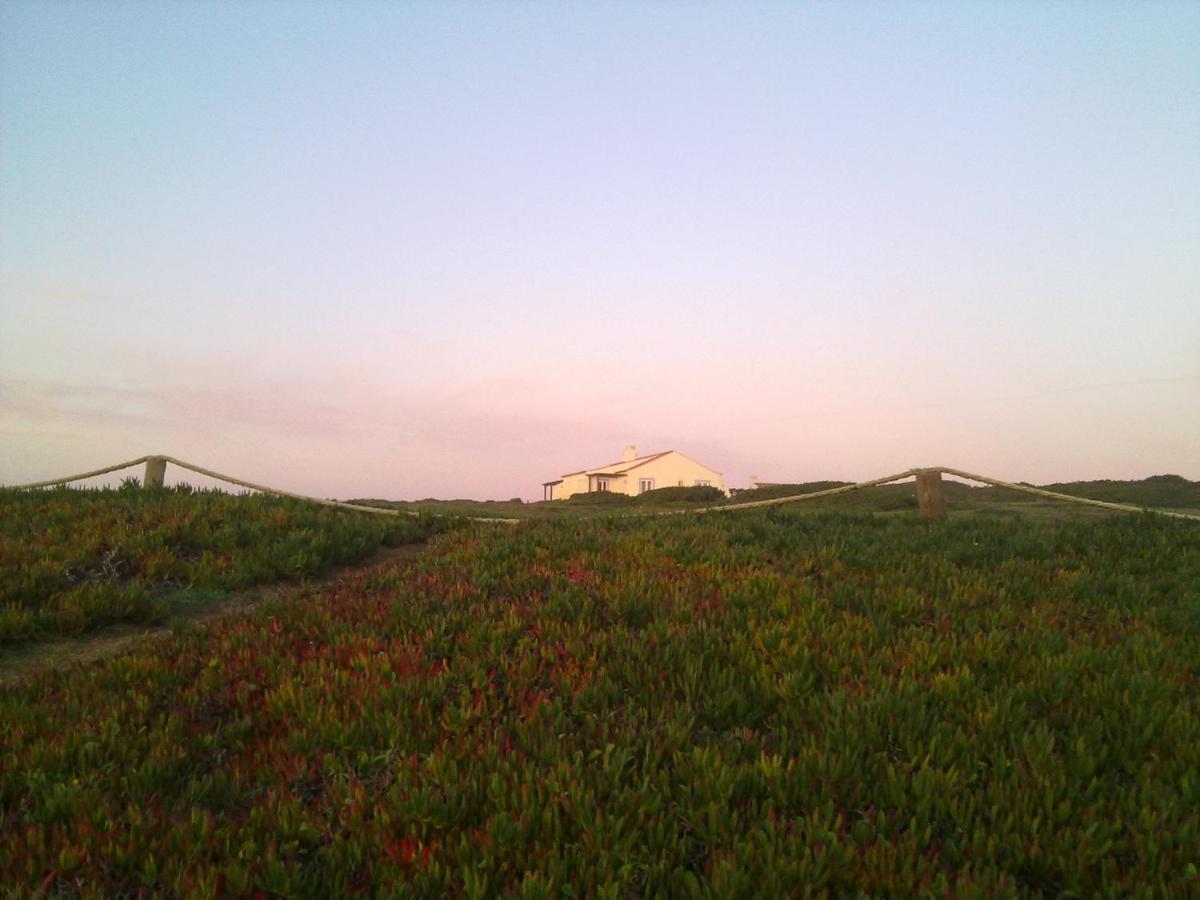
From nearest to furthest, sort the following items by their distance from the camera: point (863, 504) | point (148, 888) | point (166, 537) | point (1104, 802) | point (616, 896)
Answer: point (616, 896) → point (148, 888) → point (1104, 802) → point (166, 537) → point (863, 504)

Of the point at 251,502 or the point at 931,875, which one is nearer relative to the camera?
the point at 931,875

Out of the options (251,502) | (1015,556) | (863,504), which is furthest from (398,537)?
(863,504)

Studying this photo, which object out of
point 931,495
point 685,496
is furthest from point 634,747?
point 685,496

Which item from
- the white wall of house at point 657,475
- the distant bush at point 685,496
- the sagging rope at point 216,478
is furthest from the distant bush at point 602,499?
the white wall of house at point 657,475

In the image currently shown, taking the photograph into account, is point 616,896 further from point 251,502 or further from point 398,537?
point 251,502

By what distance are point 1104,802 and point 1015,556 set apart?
6.51m

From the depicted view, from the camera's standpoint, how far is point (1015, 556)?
984 centimetres

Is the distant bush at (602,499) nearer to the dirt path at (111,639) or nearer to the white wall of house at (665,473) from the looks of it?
the dirt path at (111,639)

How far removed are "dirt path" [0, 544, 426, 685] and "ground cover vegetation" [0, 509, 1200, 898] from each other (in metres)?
0.85

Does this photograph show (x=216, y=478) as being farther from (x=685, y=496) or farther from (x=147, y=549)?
(x=685, y=496)

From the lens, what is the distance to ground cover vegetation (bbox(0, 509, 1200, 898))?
3.58 metres

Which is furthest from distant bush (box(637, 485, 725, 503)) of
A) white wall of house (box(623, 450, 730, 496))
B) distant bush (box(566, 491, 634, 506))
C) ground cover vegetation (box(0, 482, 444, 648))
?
white wall of house (box(623, 450, 730, 496))

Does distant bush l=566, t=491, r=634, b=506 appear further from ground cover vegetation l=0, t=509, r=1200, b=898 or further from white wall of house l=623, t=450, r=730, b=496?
ground cover vegetation l=0, t=509, r=1200, b=898

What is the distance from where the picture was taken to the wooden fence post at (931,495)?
45.3 feet
